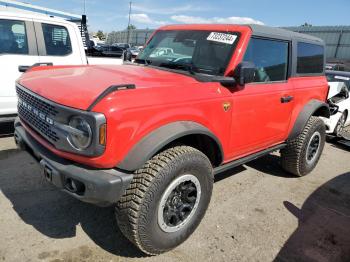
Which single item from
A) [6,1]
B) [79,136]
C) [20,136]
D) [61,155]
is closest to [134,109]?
[79,136]

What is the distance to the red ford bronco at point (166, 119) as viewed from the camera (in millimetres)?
2316

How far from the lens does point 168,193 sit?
8.74ft

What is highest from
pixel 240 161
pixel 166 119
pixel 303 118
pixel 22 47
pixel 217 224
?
pixel 22 47

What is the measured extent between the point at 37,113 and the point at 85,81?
48 centimetres

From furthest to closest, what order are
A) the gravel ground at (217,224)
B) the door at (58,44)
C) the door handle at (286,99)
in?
the door at (58,44), the door handle at (286,99), the gravel ground at (217,224)

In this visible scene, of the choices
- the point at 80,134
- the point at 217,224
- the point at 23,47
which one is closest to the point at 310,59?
the point at 217,224

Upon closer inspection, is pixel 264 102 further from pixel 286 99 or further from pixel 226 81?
pixel 226 81

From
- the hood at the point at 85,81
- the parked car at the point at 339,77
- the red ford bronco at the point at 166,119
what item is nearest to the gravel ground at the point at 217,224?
the red ford bronco at the point at 166,119

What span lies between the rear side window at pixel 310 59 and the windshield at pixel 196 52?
4.31ft

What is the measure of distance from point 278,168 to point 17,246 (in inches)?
149

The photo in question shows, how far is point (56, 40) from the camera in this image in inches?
222

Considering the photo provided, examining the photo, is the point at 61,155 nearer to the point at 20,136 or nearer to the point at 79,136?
the point at 79,136

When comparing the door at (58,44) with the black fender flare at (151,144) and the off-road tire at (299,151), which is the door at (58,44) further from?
the off-road tire at (299,151)

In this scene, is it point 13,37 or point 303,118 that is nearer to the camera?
point 303,118
